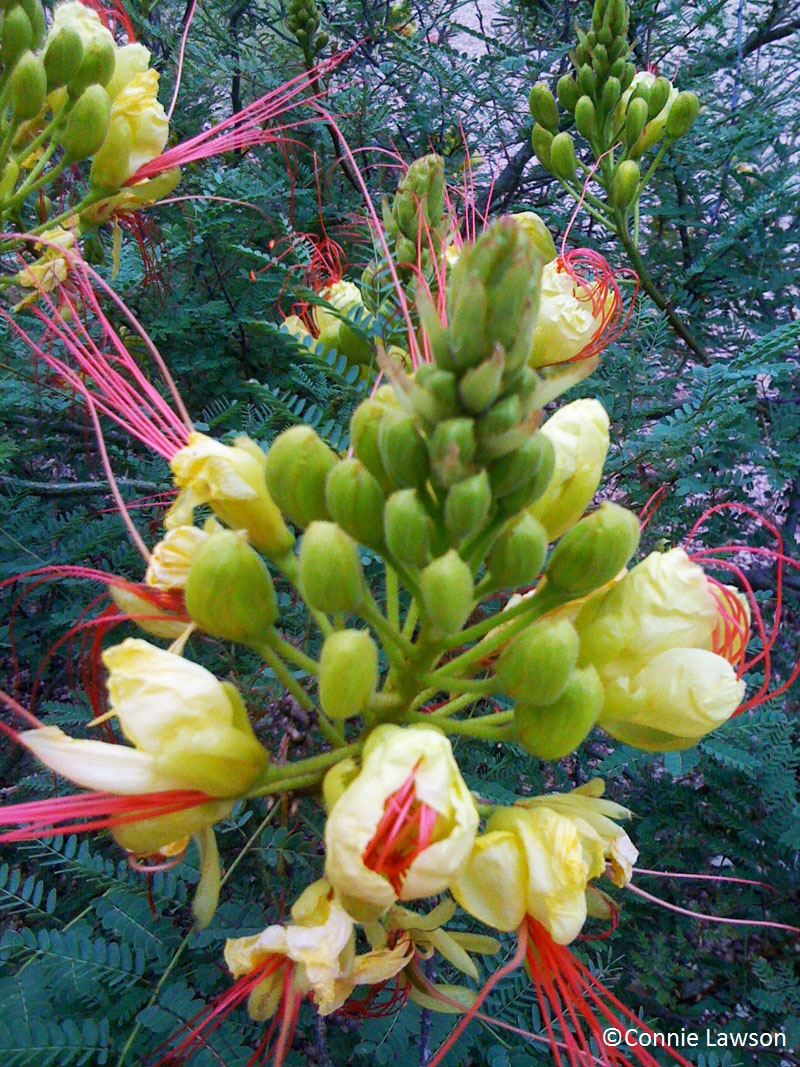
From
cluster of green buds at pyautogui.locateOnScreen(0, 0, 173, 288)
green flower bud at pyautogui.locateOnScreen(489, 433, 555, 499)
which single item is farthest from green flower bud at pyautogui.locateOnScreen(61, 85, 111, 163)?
green flower bud at pyautogui.locateOnScreen(489, 433, 555, 499)

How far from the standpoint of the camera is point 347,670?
88 cm

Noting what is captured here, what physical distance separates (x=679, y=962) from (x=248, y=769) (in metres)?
1.74

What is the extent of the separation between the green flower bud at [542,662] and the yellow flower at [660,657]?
153 mm

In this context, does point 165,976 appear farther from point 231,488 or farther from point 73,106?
point 73,106

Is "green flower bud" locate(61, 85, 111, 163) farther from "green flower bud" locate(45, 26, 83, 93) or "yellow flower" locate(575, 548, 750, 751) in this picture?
"yellow flower" locate(575, 548, 750, 751)

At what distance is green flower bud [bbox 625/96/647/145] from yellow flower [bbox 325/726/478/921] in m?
2.15

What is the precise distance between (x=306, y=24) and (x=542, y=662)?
250 cm

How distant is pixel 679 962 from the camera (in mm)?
2133

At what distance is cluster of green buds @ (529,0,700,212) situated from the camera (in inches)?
91.7

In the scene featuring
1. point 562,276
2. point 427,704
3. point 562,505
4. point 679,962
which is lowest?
point 679,962

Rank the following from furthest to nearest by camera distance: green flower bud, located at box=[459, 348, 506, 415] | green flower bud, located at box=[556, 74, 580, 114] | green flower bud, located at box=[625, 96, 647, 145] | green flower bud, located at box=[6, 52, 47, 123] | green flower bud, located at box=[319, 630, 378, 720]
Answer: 1. green flower bud, located at box=[556, 74, 580, 114]
2. green flower bud, located at box=[625, 96, 647, 145]
3. green flower bud, located at box=[6, 52, 47, 123]
4. green flower bud, located at box=[319, 630, 378, 720]
5. green flower bud, located at box=[459, 348, 506, 415]

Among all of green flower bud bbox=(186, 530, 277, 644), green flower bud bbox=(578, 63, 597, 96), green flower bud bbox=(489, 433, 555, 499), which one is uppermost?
green flower bud bbox=(578, 63, 597, 96)

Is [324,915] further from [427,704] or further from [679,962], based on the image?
[679,962]

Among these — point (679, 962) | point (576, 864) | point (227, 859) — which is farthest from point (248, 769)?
point (679, 962)
